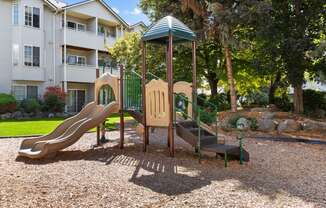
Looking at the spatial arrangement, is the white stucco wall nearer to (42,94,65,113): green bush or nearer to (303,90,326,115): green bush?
(42,94,65,113): green bush

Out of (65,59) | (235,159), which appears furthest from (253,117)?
(65,59)

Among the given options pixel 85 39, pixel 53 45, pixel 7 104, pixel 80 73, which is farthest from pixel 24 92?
pixel 85 39

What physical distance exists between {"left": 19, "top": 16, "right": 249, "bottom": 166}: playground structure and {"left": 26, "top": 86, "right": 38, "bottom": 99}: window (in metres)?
17.8

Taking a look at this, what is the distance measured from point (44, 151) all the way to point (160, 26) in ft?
15.1

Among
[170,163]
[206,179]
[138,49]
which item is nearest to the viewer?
[206,179]

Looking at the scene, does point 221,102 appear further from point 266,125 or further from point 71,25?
point 71,25

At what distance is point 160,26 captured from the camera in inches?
349

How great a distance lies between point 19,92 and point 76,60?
6.44 meters

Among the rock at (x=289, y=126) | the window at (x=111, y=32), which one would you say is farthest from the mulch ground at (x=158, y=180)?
the window at (x=111, y=32)

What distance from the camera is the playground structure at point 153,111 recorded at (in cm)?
827

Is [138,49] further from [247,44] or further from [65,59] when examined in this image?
[65,59]

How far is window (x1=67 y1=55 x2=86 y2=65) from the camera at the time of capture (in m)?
29.3

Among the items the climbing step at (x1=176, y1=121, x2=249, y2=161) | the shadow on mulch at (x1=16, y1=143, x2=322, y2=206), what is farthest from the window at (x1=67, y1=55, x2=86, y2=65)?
the climbing step at (x1=176, y1=121, x2=249, y2=161)

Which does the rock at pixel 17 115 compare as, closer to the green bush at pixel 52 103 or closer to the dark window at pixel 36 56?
the green bush at pixel 52 103
